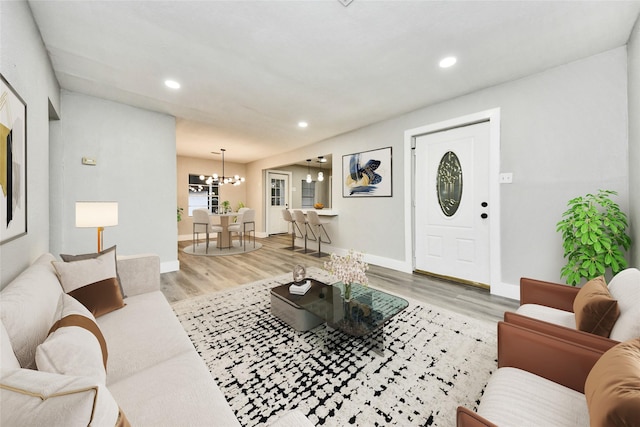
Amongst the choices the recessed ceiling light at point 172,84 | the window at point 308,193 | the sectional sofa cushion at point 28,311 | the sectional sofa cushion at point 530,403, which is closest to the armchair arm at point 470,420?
the sectional sofa cushion at point 530,403

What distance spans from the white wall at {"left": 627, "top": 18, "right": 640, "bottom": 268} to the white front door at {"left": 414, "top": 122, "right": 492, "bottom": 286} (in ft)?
3.72

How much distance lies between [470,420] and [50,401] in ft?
3.55

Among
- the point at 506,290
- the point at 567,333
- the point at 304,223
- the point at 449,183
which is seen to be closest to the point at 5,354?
the point at 567,333

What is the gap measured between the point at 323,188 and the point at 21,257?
864 cm

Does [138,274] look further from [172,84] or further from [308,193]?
[308,193]

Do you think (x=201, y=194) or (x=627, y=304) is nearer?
(x=627, y=304)

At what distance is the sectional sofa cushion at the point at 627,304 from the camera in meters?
1.00

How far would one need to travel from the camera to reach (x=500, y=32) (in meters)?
2.11

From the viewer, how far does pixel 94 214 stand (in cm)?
221

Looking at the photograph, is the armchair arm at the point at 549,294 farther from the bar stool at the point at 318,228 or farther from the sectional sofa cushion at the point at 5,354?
the bar stool at the point at 318,228

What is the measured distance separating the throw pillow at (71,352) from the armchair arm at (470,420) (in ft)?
3.52

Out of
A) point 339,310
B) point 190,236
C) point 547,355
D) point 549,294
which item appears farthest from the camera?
point 190,236

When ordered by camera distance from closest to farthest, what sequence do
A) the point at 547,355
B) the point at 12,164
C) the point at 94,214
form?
the point at 547,355 < the point at 12,164 < the point at 94,214

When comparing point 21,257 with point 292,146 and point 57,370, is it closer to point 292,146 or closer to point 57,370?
point 57,370
